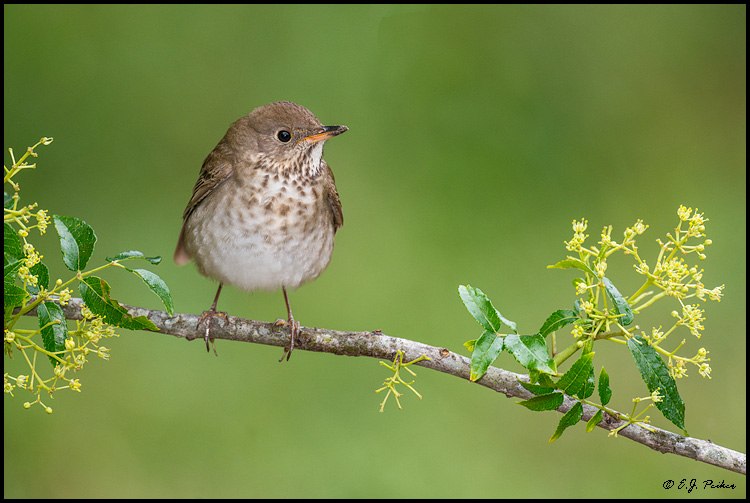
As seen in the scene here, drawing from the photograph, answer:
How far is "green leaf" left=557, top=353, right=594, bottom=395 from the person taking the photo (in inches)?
75.5

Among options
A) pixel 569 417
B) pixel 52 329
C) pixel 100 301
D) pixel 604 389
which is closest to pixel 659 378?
pixel 604 389

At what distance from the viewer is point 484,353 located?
1889 millimetres

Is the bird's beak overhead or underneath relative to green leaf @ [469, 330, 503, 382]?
overhead

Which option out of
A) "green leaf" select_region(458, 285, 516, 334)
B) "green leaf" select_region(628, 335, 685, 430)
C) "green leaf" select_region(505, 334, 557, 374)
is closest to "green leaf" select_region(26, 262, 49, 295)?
"green leaf" select_region(458, 285, 516, 334)

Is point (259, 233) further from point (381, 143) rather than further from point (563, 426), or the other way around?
point (381, 143)

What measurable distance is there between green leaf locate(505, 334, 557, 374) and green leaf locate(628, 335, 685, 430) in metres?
0.24

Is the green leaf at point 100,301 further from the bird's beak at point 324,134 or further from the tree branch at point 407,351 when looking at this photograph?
the bird's beak at point 324,134

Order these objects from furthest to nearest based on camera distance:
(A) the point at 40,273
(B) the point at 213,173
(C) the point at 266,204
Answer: (B) the point at 213,173, (C) the point at 266,204, (A) the point at 40,273

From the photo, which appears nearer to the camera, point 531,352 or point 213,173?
point 531,352

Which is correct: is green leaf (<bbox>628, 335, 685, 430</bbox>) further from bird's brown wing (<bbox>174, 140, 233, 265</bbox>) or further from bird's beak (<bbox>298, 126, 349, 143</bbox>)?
bird's brown wing (<bbox>174, 140, 233, 265</bbox>)

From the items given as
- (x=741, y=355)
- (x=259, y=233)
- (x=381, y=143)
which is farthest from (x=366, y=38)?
(x=741, y=355)

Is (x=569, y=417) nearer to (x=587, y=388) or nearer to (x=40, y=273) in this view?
(x=587, y=388)

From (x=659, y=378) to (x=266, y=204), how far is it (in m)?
1.70

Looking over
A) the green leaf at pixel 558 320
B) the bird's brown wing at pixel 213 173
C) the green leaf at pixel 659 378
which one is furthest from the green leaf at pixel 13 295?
the green leaf at pixel 659 378
